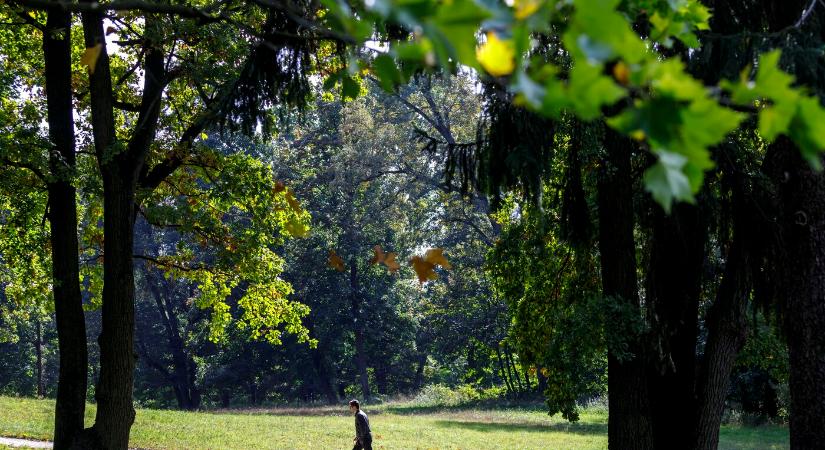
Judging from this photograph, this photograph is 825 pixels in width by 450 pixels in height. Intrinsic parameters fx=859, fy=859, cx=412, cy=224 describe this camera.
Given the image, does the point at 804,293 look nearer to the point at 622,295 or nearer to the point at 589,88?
the point at 622,295

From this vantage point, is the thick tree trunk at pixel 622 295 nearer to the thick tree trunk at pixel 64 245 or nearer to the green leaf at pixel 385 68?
the thick tree trunk at pixel 64 245

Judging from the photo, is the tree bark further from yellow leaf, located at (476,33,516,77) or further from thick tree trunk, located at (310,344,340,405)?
thick tree trunk, located at (310,344,340,405)

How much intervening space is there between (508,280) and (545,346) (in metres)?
1.05

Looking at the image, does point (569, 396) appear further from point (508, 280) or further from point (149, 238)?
point (149, 238)

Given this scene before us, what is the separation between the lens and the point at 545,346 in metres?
11.6

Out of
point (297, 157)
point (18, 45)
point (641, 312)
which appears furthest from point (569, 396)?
point (297, 157)

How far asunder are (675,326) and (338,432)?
15166mm

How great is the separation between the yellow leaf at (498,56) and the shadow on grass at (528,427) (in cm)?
2461

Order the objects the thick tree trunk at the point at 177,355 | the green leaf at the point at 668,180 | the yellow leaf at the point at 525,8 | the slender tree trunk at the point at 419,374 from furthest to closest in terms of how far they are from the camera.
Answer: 1. the slender tree trunk at the point at 419,374
2. the thick tree trunk at the point at 177,355
3. the yellow leaf at the point at 525,8
4. the green leaf at the point at 668,180

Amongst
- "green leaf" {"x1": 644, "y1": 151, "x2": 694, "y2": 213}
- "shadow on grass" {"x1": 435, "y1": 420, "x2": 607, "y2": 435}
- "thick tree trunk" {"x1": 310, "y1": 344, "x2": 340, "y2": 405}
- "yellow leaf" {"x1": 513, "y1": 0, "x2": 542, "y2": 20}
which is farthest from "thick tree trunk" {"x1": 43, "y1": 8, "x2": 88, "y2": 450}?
"thick tree trunk" {"x1": 310, "y1": 344, "x2": 340, "y2": 405}

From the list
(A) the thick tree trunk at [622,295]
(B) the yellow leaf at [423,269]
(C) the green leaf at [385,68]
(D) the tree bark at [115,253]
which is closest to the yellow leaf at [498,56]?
(C) the green leaf at [385,68]

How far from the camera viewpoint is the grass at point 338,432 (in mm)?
19688

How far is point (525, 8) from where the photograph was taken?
5.24 feet

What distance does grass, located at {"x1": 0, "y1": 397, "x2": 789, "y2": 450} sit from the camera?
775 inches
